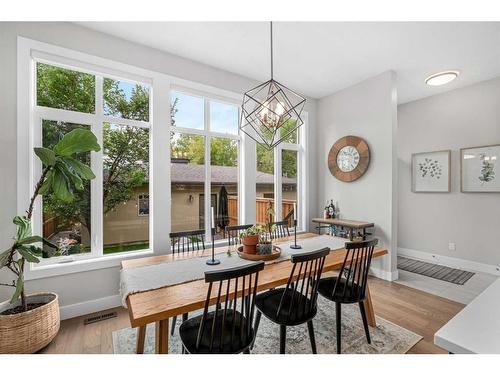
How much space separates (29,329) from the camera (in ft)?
5.98

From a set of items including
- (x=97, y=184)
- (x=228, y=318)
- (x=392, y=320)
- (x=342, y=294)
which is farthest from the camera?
(x=97, y=184)

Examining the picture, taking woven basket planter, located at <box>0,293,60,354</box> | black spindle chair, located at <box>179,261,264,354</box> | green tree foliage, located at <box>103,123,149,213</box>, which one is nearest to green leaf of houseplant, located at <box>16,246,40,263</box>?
woven basket planter, located at <box>0,293,60,354</box>

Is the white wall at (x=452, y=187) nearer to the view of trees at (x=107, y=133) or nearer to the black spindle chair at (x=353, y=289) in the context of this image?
the black spindle chair at (x=353, y=289)

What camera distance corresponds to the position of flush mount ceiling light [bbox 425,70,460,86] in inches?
129

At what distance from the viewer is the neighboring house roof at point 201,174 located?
123 inches

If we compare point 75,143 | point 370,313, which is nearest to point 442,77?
point 370,313

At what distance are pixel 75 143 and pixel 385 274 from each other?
412cm

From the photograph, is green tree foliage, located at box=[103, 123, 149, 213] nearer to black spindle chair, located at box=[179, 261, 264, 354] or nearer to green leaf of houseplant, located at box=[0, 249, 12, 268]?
green leaf of houseplant, located at box=[0, 249, 12, 268]

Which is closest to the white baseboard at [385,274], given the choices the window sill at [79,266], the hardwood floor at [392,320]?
the hardwood floor at [392,320]

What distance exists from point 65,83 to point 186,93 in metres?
1.32

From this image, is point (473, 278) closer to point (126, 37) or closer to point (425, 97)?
point (425, 97)

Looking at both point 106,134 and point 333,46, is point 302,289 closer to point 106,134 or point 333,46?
point 106,134

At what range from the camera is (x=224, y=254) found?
228 centimetres

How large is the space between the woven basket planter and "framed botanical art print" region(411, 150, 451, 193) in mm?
5500
